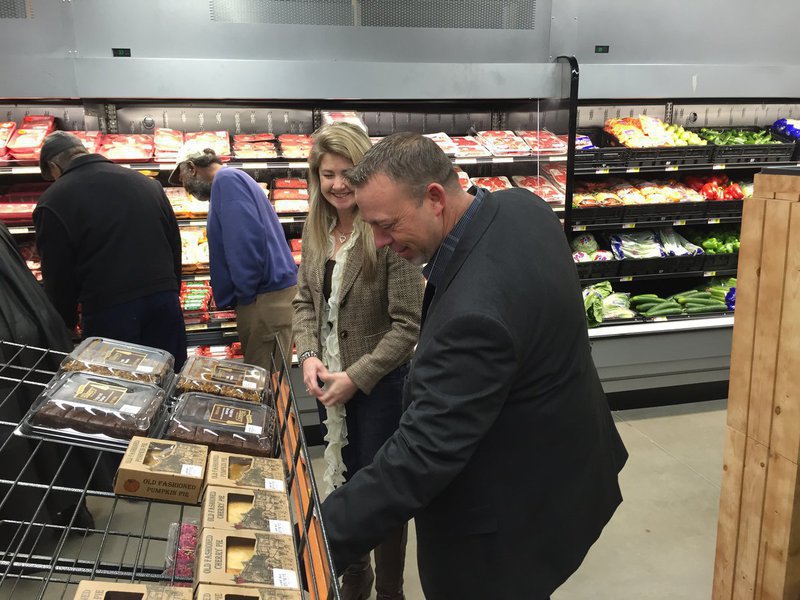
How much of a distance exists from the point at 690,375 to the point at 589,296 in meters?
0.93

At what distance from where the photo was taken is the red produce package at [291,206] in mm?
3953

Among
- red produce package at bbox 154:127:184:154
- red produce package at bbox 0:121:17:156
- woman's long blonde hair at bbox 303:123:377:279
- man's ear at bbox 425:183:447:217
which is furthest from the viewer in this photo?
red produce package at bbox 154:127:184:154

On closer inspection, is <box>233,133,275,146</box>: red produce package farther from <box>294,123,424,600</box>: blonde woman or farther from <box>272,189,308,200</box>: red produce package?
<box>294,123,424,600</box>: blonde woman

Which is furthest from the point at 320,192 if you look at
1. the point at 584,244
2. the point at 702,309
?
the point at 702,309

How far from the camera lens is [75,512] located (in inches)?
50.9

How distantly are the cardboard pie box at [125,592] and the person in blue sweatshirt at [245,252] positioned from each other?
2016mm

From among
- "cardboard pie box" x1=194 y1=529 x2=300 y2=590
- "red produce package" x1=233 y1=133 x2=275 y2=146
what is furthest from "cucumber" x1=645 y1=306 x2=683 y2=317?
"cardboard pie box" x1=194 y1=529 x2=300 y2=590

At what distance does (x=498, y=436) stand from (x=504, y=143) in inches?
124

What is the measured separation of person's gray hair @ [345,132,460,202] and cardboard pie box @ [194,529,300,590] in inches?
28.2

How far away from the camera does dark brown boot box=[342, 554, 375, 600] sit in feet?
8.63

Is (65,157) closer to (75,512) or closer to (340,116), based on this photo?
(340,116)

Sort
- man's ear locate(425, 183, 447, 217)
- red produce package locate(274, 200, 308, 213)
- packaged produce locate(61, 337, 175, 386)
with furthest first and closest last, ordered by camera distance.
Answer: red produce package locate(274, 200, 308, 213) < packaged produce locate(61, 337, 175, 386) < man's ear locate(425, 183, 447, 217)

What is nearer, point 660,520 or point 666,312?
→ point 660,520

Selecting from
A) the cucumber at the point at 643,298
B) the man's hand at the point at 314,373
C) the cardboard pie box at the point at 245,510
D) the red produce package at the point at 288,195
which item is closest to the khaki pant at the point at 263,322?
the red produce package at the point at 288,195
